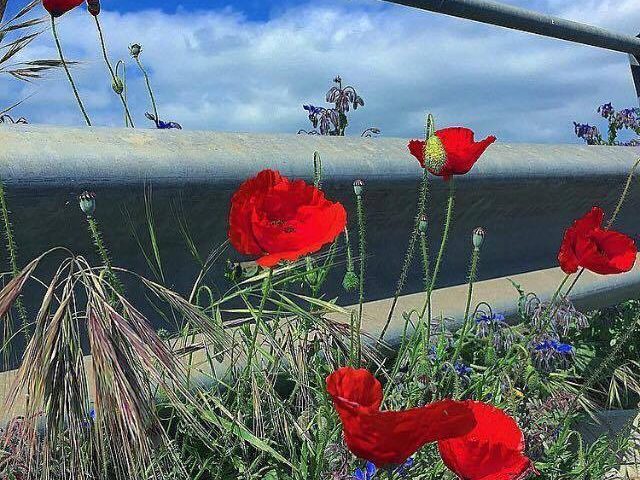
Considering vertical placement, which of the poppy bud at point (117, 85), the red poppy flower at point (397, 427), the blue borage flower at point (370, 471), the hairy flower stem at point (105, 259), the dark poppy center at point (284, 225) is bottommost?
the blue borage flower at point (370, 471)

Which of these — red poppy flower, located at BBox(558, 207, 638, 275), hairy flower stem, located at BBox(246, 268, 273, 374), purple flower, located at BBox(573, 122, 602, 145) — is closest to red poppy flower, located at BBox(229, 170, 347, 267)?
hairy flower stem, located at BBox(246, 268, 273, 374)

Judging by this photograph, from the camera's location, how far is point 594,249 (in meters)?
2.01

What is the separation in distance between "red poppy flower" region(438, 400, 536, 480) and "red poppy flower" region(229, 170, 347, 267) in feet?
1.22

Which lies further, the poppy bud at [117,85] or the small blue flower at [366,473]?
the poppy bud at [117,85]

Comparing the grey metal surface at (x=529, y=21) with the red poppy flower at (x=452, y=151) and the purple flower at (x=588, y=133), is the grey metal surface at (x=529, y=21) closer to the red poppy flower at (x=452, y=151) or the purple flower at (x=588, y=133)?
the red poppy flower at (x=452, y=151)

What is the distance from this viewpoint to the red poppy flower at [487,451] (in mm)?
1375

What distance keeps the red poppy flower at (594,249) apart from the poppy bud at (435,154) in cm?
43

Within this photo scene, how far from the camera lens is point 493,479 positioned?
4.58 ft

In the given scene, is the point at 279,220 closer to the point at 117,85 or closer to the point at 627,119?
the point at 117,85

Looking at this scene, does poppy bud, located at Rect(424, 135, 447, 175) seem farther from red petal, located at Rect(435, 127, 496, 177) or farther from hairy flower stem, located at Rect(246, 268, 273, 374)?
hairy flower stem, located at Rect(246, 268, 273, 374)

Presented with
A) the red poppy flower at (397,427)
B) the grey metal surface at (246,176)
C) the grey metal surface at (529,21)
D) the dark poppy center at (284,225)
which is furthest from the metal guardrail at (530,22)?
the red poppy flower at (397,427)

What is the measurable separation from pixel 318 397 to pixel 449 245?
112 cm

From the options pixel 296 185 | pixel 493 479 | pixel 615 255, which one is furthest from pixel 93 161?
pixel 615 255

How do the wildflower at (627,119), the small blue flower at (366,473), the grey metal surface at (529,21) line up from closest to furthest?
1. the small blue flower at (366,473)
2. the grey metal surface at (529,21)
3. the wildflower at (627,119)
